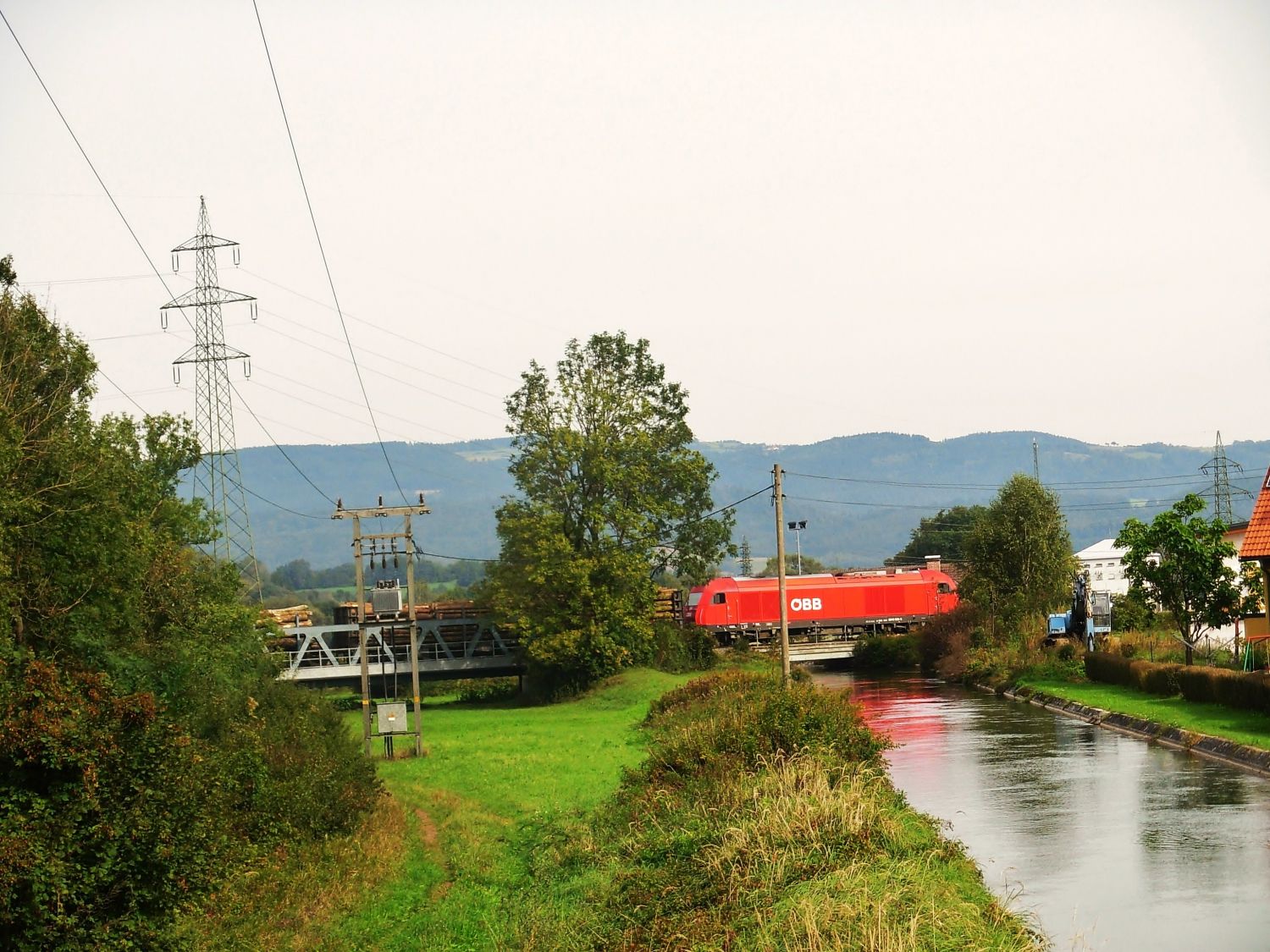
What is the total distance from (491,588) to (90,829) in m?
48.9

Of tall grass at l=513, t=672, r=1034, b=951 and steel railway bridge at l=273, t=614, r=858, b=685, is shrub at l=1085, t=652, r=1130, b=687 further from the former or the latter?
steel railway bridge at l=273, t=614, r=858, b=685

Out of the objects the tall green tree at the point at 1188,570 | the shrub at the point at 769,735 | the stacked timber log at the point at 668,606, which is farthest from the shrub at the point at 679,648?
the shrub at the point at 769,735

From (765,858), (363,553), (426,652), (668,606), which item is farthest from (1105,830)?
(668,606)

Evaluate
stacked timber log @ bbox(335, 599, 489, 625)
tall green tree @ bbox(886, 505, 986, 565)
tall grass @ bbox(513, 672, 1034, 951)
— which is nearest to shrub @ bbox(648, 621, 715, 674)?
stacked timber log @ bbox(335, 599, 489, 625)

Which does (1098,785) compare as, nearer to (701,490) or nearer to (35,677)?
(35,677)

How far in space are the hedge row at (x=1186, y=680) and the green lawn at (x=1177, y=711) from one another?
10.4 inches

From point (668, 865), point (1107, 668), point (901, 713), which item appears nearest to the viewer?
point (668, 865)

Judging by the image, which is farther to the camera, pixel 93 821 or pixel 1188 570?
pixel 1188 570

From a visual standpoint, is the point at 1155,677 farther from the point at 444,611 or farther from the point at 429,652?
the point at 429,652

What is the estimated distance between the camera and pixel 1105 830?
2077cm

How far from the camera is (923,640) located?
76562mm

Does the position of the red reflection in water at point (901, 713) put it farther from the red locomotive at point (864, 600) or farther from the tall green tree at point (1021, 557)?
the red locomotive at point (864, 600)

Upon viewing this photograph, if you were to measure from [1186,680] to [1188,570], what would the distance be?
17.6ft

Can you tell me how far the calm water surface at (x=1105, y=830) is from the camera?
14.8 metres
